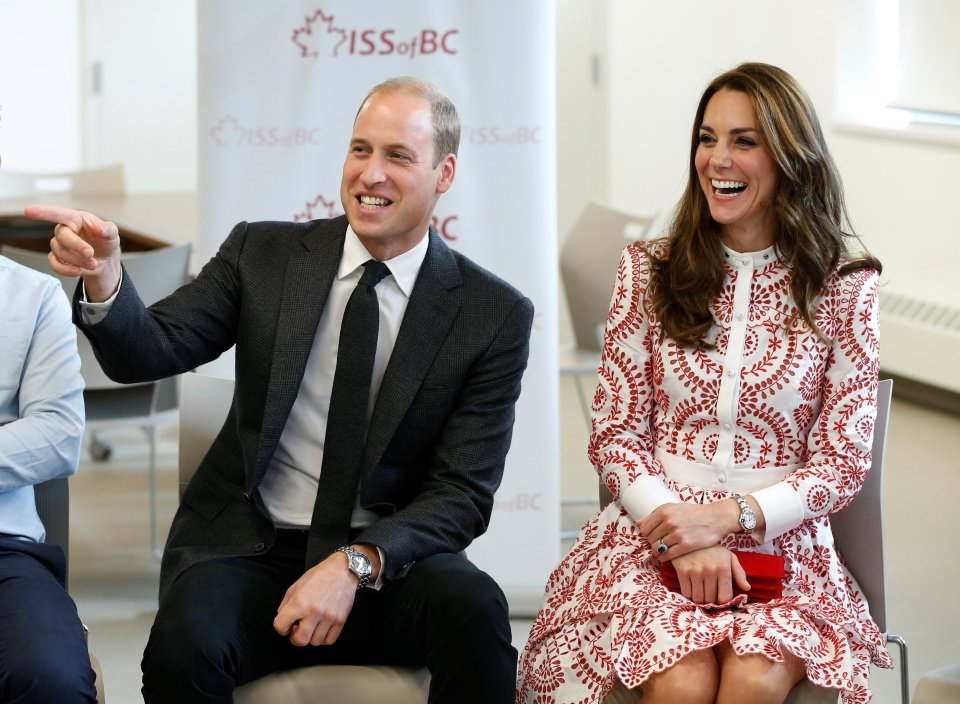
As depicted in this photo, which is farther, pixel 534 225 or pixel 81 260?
pixel 534 225

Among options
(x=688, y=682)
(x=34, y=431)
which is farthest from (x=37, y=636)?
(x=688, y=682)

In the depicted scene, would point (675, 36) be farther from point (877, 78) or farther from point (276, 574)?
point (276, 574)

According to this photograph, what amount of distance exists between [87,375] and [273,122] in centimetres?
100

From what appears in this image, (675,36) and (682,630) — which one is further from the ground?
(675,36)

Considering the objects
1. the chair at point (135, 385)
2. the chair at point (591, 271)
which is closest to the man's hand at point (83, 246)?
the chair at point (135, 385)

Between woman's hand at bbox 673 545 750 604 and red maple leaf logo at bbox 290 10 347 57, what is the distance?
5.58 feet

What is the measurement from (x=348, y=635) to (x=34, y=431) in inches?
24.2

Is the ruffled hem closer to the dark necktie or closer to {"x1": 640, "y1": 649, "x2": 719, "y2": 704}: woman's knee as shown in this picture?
{"x1": 640, "y1": 649, "x2": 719, "y2": 704}: woman's knee

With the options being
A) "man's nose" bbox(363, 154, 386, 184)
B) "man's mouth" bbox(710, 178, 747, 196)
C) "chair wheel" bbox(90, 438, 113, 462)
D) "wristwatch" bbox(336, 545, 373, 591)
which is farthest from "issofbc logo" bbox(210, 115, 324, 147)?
"chair wheel" bbox(90, 438, 113, 462)

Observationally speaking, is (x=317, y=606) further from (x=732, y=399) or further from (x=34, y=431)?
(x=732, y=399)

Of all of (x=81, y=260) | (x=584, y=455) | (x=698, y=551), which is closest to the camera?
(x=81, y=260)

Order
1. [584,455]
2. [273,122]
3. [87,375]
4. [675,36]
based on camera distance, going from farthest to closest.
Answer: [675,36]
[584,455]
[87,375]
[273,122]

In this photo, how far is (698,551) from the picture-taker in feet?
6.85

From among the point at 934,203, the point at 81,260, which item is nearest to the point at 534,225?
the point at 81,260
